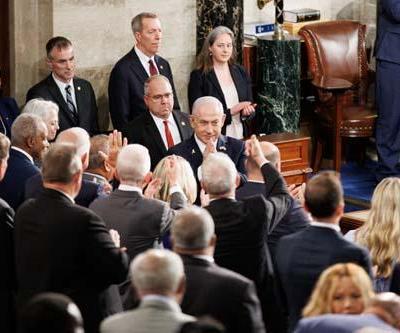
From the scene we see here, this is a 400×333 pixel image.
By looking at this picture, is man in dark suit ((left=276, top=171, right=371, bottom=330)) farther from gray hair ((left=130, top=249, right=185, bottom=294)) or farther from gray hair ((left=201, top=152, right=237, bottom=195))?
gray hair ((left=130, top=249, right=185, bottom=294))

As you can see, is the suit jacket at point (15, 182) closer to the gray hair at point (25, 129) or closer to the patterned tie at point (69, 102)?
the gray hair at point (25, 129)

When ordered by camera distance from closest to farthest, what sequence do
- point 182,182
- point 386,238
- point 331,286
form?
1. point 331,286
2. point 386,238
3. point 182,182

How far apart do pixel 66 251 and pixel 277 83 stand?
5.83m

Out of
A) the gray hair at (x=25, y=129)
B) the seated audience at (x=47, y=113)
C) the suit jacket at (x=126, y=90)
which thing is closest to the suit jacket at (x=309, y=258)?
the gray hair at (x=25, y=129)

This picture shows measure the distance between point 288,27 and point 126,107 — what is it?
8.36ft

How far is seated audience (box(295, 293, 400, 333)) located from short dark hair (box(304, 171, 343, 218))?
2.94ft

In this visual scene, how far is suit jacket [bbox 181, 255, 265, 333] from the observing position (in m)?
5.82

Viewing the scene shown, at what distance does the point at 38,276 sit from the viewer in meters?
6.47

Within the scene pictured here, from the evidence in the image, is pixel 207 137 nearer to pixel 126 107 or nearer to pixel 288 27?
pixel 126 107

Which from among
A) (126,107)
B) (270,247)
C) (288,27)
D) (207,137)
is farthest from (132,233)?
(288,27)

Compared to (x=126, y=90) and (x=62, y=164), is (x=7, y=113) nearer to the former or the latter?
(x=126, y=90)

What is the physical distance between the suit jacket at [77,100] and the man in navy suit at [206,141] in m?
1.22

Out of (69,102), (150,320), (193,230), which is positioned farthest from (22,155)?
(150,320)

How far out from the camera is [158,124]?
1002 cm
